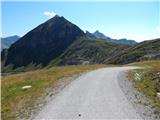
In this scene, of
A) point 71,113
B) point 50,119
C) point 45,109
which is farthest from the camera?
point 45,109

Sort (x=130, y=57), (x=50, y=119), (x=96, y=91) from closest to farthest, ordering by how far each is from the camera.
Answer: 1. (x=50, y=119)
2. (x=96, y=91)
3. (x=130, y=57)

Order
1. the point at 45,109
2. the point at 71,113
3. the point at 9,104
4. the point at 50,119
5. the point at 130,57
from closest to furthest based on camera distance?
the point at 50,119 → the point at 71,113 → the point at 45,109 → the point at 9,104 → the point at 130,57

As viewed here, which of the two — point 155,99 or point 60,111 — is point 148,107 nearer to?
point 155,99

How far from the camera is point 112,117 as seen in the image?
16.2 metres

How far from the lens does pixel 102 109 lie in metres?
18.1

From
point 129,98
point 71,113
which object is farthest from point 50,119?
point 129,98

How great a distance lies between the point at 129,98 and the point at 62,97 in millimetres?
5275

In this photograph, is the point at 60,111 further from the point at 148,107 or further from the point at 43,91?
the point at 43,91

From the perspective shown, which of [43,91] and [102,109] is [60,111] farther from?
[43,91]

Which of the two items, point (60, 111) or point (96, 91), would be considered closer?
point (60, 111)

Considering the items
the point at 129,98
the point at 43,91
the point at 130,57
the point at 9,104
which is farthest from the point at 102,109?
the point at 130,57

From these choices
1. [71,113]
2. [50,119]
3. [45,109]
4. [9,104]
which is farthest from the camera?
[9,104]

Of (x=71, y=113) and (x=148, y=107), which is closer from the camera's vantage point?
(x=71, y=113)

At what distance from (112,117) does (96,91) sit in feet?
29.2
